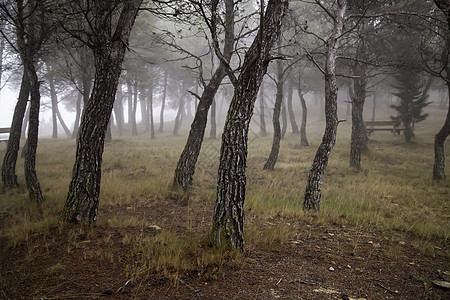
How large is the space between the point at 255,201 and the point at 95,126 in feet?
13.3

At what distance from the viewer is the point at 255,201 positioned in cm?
637

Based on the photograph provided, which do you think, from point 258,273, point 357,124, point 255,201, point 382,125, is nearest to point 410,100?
point 382,125

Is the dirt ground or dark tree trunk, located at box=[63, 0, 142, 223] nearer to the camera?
the dirt ground

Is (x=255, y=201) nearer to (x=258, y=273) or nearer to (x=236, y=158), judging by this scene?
(x=236, y=158)

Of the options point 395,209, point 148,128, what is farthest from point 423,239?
point 148,128

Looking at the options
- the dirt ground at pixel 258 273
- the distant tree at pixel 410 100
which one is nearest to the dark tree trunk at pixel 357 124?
the dirt ground at pixel 258 273

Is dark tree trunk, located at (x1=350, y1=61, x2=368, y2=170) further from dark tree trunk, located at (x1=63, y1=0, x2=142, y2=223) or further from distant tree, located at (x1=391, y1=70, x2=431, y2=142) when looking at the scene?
dark tree trunk, located at (x1=63, y1=0, x2=142, y2=223)

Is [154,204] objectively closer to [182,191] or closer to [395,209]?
[182,191]

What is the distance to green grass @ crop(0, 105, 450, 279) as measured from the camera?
349cm

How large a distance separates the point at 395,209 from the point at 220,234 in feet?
17.7

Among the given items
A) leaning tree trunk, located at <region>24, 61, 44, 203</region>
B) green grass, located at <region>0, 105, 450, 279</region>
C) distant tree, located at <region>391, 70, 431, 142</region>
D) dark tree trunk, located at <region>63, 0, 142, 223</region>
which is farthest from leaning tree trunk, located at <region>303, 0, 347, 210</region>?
distant tree, located at <region>391, 70, 431, 142</region>

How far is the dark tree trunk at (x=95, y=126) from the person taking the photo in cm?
432

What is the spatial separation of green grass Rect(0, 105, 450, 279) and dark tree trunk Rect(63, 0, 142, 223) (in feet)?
1.26

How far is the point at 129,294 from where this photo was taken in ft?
8.12
